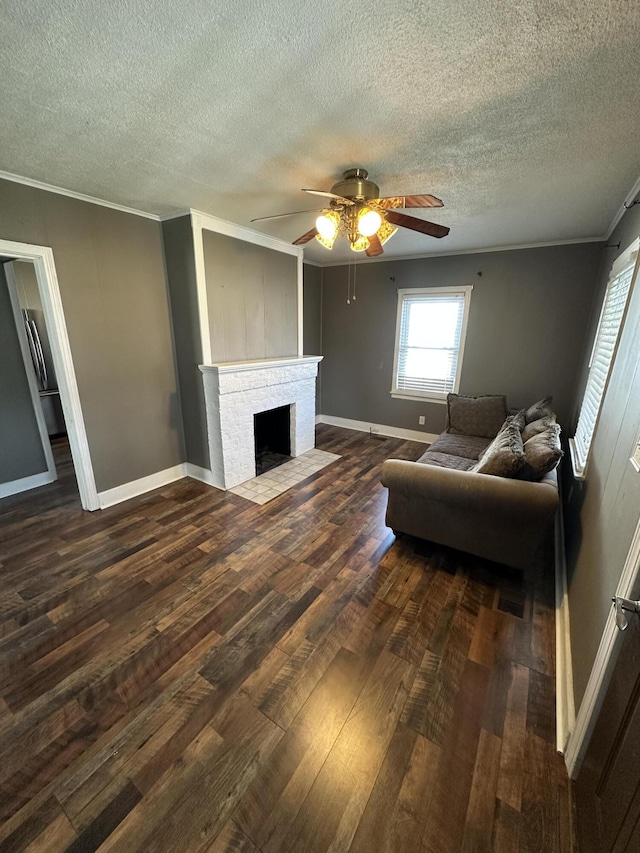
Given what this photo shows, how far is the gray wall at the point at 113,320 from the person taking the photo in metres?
2.44

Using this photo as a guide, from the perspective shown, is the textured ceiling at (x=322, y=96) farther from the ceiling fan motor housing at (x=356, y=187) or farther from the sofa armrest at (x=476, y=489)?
the sofa armrest at (x=476, y=489)

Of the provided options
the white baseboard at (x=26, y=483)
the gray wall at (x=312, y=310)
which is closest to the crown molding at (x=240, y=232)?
the gray wall at (x=312, y=310)

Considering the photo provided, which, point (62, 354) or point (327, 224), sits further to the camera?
point (62, 354)

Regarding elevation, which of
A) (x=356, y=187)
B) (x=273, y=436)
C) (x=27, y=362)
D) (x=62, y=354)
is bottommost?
(x=273, y=436)

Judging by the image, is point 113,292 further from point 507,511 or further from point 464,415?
point 464,415

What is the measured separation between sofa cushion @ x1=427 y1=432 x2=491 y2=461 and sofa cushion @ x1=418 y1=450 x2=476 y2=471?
0.09m

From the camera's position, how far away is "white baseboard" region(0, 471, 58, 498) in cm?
320

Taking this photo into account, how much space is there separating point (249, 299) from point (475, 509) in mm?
2983

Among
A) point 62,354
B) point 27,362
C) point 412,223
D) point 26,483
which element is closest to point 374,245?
point 412,223

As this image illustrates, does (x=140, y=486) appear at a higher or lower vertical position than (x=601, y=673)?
lower

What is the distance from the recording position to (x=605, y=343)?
2.42 metres

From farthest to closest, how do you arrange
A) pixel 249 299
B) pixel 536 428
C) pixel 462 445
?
pixel 249 299 < pixel 462 445 < pixel 536 428

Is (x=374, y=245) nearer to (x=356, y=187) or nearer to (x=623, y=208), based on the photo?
(x=356, y=187)

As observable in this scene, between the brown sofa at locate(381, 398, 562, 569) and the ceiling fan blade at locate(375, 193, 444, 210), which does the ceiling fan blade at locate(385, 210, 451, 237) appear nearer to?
the ceiling fan blade at locate(375, 193, 444, 210)
